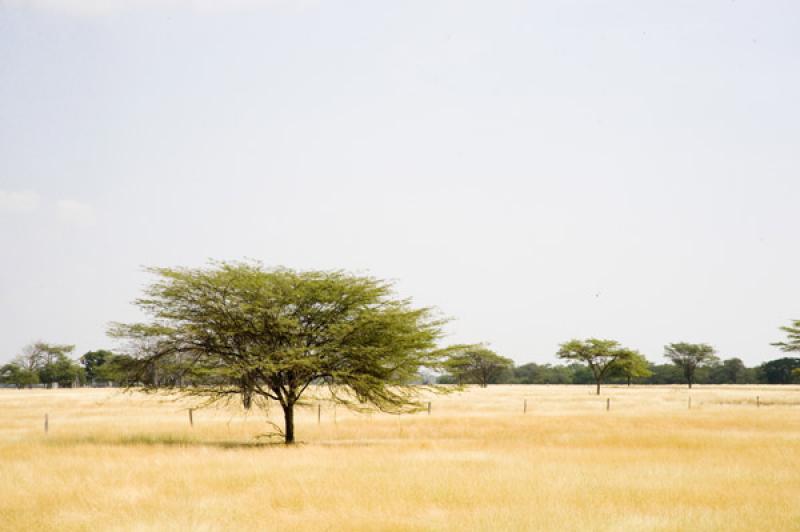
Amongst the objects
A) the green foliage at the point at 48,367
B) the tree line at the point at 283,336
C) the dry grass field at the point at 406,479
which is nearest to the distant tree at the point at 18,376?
the green foliage at the point at 48,367

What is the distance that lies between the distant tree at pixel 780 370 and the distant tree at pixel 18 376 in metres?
153

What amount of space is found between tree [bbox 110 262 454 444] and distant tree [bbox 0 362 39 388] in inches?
5349

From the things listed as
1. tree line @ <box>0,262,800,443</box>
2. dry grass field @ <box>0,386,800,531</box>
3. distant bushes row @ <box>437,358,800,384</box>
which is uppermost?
tree line @ <box>0,262,800,443</box>

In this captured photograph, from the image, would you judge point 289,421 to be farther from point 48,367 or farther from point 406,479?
point 48,367

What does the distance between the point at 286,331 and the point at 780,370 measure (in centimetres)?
16125

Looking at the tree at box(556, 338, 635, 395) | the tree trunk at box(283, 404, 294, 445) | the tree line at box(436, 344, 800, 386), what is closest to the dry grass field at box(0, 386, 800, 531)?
the tree trunk at box(283, 404, 294, 445)

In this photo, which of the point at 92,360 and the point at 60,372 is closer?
the point at 60,372

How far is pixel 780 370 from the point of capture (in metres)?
165

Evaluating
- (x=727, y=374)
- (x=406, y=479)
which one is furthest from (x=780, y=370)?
(x=406, y=479)

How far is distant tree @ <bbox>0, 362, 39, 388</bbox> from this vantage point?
496 ft

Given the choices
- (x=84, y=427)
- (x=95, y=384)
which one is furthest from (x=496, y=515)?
(x=95, y=384)

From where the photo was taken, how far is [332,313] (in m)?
31.3

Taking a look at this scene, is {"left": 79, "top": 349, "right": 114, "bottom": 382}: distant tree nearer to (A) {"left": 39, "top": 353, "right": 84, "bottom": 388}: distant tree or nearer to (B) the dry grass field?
(A) {"left": 39, "top": 353, "right": 84, "bottom": 388}: distant tree

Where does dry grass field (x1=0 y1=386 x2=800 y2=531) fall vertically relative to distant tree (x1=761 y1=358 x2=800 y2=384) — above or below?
above
